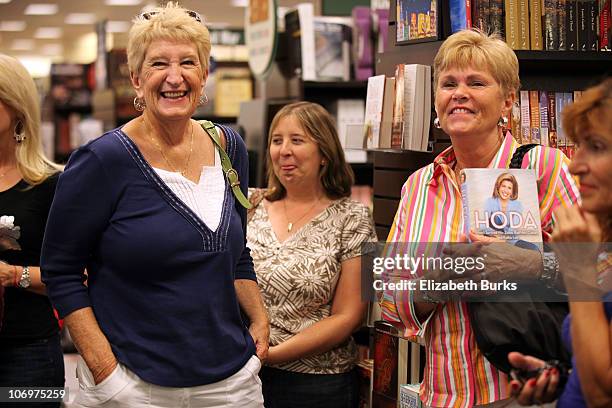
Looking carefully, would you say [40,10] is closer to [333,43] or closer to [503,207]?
[333,43]

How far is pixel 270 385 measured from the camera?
343 centimetres

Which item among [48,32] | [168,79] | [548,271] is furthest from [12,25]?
[548,271]

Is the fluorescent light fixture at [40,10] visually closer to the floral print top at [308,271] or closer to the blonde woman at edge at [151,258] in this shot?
the floral print top at [308,271]

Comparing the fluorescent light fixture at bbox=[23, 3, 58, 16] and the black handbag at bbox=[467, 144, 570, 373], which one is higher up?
the fluorescent light fixture at bbox=[23, 3, 58, 16]

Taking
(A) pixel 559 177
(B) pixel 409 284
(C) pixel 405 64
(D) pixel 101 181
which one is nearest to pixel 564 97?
(C) pixel 405 64

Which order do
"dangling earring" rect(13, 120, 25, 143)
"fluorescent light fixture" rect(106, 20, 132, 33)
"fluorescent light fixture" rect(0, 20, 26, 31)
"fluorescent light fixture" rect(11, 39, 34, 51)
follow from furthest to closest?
"fluorescent light fixture" rect(11, 39, 34, 51) → "fluorescent light fixture" rect(106, 20, 132, 33) → "fluorescent light fixture" rect(0, 20, 26, 31) → "dangling earring" rect(13, 120, 25, 143)

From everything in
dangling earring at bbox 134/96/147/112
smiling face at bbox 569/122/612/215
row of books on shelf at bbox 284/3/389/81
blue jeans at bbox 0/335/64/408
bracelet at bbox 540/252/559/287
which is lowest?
blue jeans at bbox 0/335/64/408

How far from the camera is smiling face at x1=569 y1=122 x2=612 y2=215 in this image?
1759mm

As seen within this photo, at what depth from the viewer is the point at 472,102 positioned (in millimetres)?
2594

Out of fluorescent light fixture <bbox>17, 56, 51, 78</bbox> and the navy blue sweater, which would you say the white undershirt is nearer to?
the navy blue sweater

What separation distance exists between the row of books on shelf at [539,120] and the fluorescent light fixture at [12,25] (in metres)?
18.0

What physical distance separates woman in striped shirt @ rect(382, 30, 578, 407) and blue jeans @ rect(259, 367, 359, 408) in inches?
31.9

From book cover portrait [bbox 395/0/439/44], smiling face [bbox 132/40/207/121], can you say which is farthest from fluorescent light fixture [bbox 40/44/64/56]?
smiling face [bbox 132/40/207/121]

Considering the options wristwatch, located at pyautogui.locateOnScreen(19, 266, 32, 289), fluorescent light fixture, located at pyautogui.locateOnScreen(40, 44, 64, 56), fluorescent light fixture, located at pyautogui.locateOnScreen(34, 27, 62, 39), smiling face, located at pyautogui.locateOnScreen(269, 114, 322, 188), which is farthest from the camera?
fluorescent light fixture, located at pyautogui.locateOnScreen(40, 44, 64, 56)
